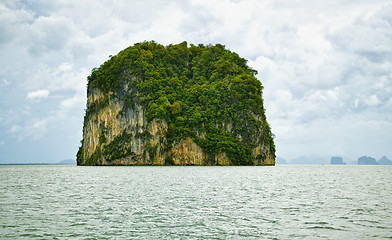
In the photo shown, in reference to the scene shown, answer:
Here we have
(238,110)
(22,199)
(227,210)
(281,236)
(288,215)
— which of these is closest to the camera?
(281,236)

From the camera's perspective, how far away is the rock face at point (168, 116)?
95.8 m

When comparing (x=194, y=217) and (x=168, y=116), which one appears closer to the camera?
(x=194, y=217)

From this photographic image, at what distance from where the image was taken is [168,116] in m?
96.8

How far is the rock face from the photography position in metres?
95.8

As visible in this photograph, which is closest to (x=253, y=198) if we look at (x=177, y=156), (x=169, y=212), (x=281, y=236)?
(x=169, y=212)

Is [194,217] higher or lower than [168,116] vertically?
lower

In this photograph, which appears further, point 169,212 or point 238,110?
point 238,110

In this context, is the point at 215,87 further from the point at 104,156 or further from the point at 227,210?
the point at 227,210

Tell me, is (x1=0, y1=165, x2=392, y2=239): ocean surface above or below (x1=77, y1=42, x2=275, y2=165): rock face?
below

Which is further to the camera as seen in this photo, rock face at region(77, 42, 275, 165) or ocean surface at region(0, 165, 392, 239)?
rock face at region(77, 42, 275, 165)

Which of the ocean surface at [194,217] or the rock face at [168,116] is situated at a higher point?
the rock face at [168,116]

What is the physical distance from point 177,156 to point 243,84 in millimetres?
28950

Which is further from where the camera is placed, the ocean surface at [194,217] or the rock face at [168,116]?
the rock face at [168,116]

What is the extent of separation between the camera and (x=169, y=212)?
19.1 metres
